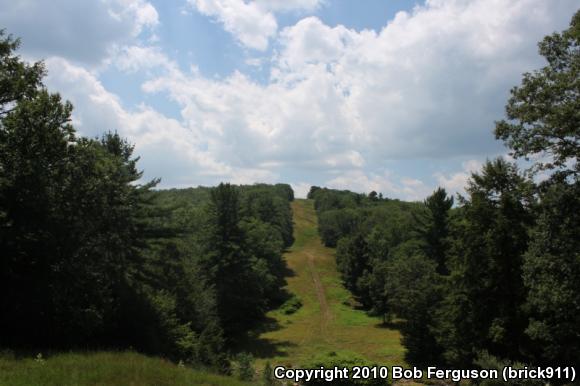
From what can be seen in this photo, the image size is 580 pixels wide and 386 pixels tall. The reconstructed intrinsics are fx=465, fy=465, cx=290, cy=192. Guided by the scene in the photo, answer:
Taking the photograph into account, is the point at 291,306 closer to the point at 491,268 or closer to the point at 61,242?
the point at 491,268

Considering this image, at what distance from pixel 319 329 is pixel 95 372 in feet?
174

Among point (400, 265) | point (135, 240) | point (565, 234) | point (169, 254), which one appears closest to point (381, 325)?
point (400, 265)

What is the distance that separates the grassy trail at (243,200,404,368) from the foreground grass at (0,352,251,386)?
16.4m

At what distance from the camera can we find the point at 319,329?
62.2 metres

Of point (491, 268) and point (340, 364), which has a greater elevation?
point (491, 268)

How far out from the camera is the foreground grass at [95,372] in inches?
431

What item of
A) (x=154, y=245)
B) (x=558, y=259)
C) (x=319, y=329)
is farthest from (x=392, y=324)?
(x=558, y=259)

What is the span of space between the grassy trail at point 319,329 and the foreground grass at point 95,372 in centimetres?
1637

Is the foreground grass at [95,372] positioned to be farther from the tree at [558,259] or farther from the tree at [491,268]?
the tree at [491,268]

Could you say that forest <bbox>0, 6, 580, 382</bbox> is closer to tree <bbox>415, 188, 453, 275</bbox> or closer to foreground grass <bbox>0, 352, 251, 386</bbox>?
foreground grass <bbox>0, 352, 251, 386</bbox>

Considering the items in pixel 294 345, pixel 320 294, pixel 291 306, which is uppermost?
pixel 320 294

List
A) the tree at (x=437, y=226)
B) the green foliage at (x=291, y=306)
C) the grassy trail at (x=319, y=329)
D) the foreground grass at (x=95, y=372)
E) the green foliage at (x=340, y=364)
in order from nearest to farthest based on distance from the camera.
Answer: the foreground grass at (x=95, y=372) → the green foliage at (x=340, y=364) → the grassy trail at (x=319, y=329) → the tree at (x=437, y=226) → the green foliage at (x=291, y=306)

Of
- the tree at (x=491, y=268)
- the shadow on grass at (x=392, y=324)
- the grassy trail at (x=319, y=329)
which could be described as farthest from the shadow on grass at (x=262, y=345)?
the tree at (x=491, y=268)

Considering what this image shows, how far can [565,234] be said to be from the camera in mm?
18859
